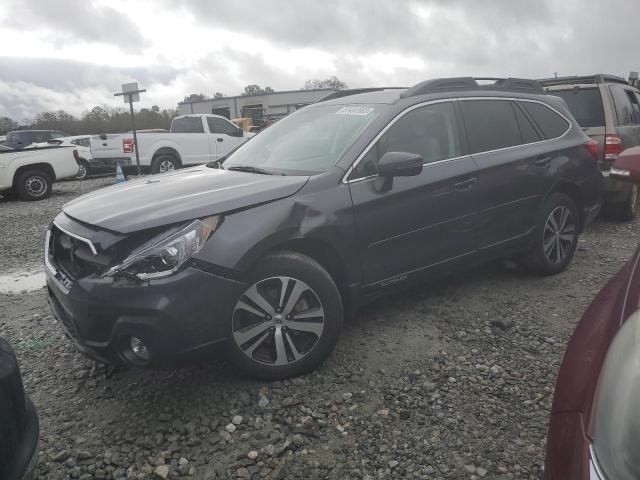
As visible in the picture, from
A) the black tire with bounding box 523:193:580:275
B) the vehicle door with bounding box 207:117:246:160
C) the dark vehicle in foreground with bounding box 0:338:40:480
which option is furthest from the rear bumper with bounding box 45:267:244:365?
the vehicle door with bounding box 207:117:246:160

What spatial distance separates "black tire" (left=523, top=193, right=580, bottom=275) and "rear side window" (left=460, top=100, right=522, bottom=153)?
25.5 inches

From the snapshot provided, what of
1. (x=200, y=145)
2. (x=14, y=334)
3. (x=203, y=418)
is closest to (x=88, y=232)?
(x=203, y=418)

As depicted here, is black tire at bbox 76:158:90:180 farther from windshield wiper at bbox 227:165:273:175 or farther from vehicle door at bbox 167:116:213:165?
windshield wiper at bbox 227:165:273:175

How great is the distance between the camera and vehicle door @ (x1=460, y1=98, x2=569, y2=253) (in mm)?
3824

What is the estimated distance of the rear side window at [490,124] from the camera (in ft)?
12.7

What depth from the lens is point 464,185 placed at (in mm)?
3627

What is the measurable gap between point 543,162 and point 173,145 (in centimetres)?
1145

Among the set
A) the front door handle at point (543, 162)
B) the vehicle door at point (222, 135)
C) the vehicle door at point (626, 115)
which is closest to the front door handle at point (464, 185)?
the front door handle at point (543, 162)

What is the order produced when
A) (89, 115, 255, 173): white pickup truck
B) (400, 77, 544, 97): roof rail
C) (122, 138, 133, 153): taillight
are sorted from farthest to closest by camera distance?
1. (122, 138, 133, 153): taillight
2. (89, 115, 255, 173): white pickup truck
3. (400, 77, 544, 97): roof rail

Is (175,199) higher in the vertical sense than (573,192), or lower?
higher

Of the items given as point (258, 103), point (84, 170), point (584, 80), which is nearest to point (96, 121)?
point (258, 103)

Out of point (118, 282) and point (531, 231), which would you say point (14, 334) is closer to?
point (118, 282)

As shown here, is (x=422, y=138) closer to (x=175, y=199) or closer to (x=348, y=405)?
(x=175, y=199)

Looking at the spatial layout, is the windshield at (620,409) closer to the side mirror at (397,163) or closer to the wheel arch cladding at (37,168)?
the side mirror at (397,163)
